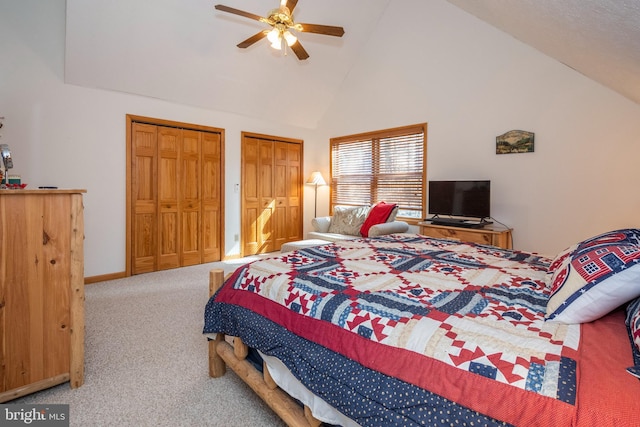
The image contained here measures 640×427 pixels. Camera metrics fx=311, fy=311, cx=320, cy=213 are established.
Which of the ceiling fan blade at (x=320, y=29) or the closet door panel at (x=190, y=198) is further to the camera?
the closet door panel at (x=190, y=198)

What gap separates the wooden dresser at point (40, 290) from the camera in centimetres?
159

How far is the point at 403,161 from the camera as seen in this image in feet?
15.5

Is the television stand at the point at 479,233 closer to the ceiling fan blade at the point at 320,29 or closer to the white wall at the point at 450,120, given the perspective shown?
the white wall at the point at 450,120

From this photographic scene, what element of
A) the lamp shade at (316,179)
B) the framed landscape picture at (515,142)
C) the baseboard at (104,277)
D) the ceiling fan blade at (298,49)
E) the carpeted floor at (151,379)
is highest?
the ceiling fan blade at (298,49)

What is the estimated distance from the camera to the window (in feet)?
15.0

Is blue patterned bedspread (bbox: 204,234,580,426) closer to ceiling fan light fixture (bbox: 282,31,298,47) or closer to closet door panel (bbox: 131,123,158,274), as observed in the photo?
ceiling fan light fixture (bbox: 282,31,298,47)

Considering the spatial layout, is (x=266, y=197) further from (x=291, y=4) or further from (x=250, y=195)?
(x=291, y=4)

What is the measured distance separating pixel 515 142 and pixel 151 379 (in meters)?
4.14

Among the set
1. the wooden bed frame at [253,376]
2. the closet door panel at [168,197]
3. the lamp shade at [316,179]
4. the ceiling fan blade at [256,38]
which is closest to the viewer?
the wooden bed frame at [253,376]

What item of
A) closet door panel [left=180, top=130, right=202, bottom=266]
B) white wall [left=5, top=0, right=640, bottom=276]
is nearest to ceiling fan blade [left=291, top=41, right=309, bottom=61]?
white wall [left=5, top=0, right=640, bottom=276]

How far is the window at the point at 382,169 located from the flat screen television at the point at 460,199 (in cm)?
44

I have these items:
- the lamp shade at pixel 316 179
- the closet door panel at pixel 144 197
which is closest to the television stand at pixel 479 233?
the lamp shade at pixel 316 179

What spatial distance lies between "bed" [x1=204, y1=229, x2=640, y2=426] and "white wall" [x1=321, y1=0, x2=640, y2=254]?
225 centimetres

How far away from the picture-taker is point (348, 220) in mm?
4645
